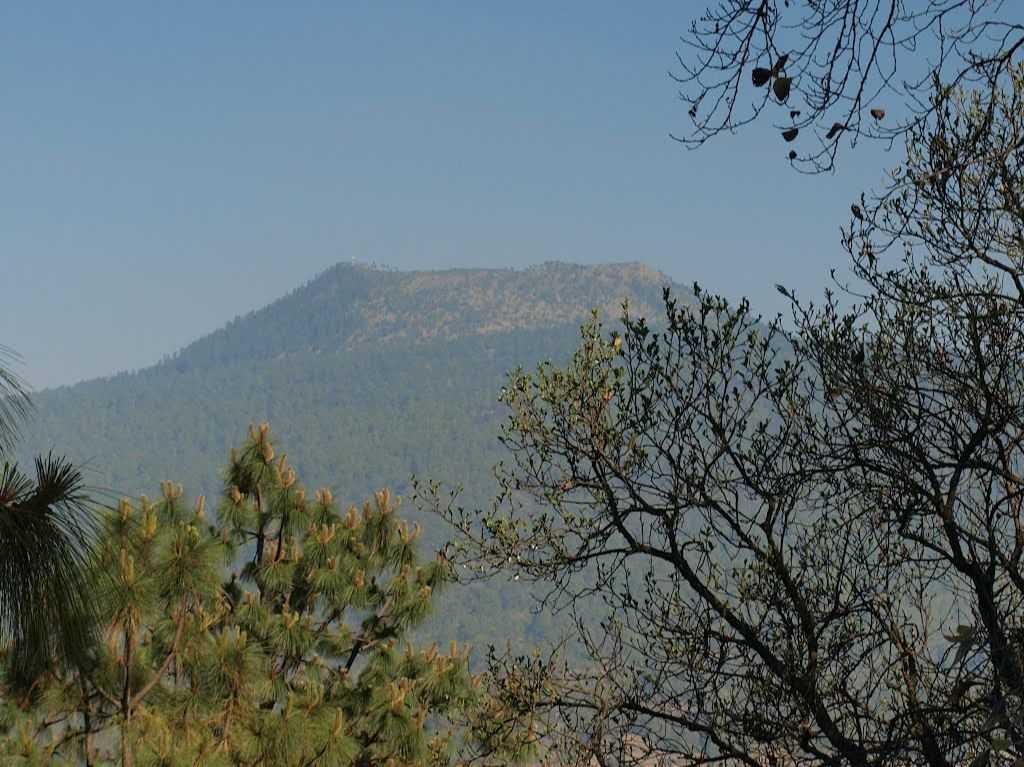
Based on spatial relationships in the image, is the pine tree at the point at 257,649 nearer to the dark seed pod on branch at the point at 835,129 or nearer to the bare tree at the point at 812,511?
the bare tree at the point at 812,511

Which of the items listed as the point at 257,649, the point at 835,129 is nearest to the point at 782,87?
the point at 835,129

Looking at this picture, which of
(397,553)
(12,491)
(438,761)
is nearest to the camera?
(12,491)

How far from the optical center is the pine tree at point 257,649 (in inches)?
433

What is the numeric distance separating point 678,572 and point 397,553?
35.1 ft

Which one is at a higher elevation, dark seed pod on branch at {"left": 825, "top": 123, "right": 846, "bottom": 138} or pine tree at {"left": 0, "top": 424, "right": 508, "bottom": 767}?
dark seed pod on branch at {"left": 825, "top": 123, "right": 846, "bottom": 138}

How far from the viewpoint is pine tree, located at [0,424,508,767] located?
11000mm

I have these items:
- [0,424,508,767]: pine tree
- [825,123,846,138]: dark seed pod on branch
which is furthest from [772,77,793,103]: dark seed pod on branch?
[0,424,508,767]: pine tree

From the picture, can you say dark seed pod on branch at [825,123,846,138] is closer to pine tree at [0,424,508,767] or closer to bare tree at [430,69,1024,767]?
bare tree at [430,69,1024,767]

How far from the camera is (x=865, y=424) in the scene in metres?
6.28

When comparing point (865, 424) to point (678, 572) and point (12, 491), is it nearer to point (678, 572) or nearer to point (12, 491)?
point (678, 572)

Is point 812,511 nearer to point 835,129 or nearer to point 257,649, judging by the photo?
point 835,129

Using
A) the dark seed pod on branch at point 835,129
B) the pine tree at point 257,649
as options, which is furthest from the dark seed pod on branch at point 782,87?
the pine tree at point 257,649

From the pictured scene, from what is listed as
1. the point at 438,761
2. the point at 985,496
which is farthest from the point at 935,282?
the point at 438,761

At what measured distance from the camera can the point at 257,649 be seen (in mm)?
13508
